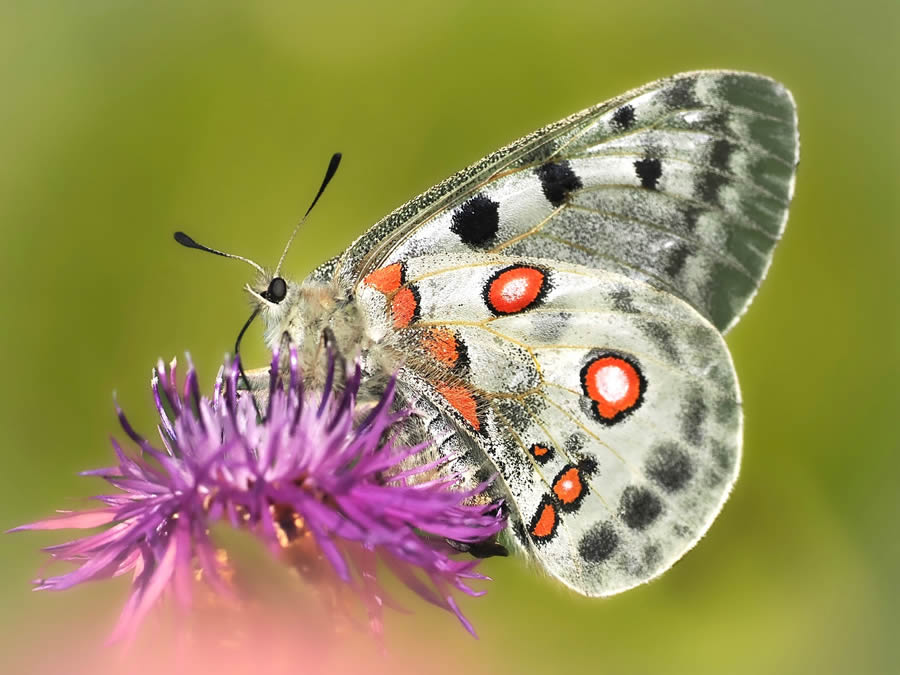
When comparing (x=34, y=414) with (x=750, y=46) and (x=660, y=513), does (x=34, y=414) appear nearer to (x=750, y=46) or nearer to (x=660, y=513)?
(x=660, y=513)

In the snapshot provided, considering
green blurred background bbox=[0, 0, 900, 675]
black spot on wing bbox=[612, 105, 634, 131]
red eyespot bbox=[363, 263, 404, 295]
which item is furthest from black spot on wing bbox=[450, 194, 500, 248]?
green blurred background bbox=[0, 0, 900, 675]

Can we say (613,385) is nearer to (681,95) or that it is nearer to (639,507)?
(639,507)

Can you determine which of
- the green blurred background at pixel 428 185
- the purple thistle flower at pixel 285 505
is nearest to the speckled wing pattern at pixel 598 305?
the purple thistle flower at pixel 285 505

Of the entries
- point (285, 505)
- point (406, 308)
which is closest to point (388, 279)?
point (406, 308)

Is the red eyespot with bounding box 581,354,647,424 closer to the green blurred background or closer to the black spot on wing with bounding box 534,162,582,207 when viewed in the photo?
the black spot on wing with bounding box 534,162,582,207

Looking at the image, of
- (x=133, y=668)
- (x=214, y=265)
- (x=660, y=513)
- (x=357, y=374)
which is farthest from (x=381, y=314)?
(x=214, y=265)

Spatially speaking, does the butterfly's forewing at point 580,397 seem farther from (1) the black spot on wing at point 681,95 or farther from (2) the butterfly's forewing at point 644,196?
(1) the black spot on wing at point 681,95
